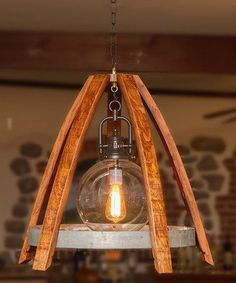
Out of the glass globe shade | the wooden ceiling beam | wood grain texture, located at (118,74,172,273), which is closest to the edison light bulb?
the glass globe shade

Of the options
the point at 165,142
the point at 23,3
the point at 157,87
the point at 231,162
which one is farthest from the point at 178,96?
the point at 165,142

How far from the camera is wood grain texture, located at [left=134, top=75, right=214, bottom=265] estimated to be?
5.46 ft

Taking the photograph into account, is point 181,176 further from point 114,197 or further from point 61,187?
point 61,187

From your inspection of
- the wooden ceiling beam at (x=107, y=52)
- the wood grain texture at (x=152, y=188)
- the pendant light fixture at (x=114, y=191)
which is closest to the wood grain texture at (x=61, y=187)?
the pendant light fixture at (x=114, y=191)

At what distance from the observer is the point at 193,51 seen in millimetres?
4598

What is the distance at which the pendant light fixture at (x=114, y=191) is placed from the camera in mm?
1516

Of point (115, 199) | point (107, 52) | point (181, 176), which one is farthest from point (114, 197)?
point (107, 52)

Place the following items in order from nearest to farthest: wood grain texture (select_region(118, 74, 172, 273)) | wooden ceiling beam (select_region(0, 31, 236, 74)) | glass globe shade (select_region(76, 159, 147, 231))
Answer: wood grain texture (select_region(118, 74, 172, 273)) → glass globe shade (select_region(76, 159, 147, 231)) → wooden ceiling beam (select_region(0, 31, 236, 74))

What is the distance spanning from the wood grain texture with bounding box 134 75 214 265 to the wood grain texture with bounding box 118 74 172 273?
8 centimetres

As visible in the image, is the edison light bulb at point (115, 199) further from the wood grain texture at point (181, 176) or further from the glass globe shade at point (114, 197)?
the wood grain texture at point (181, 176)

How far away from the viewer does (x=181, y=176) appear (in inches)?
65.9

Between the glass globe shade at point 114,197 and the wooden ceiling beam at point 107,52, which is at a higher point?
the wooden ceiling beam at point 107,52

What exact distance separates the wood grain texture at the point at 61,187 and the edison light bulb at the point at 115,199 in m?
0.12

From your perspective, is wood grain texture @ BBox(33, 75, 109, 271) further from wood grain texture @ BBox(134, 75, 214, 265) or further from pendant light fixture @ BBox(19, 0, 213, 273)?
wood grain texture @ BBox(134, 75, 214, 265)
